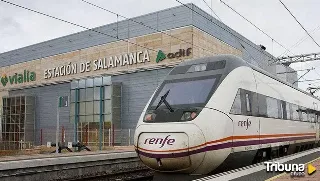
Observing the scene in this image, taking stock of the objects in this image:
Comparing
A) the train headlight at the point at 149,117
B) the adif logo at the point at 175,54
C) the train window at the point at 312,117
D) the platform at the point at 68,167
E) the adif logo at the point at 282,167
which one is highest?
the adif logo at the point at 175,54

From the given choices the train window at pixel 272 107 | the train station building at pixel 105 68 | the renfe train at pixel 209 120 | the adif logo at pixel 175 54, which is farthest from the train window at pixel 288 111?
the adif logo at pixel 175 54

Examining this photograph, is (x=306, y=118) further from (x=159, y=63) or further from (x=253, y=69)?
(x=159, y=63)

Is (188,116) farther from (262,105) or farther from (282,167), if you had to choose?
(262,105)

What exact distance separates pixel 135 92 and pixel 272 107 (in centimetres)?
2011

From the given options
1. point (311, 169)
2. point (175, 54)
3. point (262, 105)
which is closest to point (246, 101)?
point (262, 105)

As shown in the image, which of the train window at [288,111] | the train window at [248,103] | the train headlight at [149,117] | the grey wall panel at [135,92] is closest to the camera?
the train headlight at [149,117]

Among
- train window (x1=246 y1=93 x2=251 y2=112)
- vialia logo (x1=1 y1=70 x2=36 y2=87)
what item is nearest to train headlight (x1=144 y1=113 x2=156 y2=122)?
train window (x1=246 y1=93 x2=251 y2=112)

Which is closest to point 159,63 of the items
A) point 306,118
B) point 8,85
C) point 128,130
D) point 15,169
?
point 128,130

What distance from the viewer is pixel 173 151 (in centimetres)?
752

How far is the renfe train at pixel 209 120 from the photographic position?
767 cm

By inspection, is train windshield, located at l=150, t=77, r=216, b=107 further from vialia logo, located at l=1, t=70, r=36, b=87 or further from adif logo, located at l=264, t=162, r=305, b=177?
vialia logo, located at l=1, t=70, r=36, b=87

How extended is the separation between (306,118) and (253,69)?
7328mm

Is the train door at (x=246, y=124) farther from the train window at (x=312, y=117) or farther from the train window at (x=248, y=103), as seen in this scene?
the train window at (x=312, y=117)

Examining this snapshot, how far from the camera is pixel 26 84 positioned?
4028 centimetres
